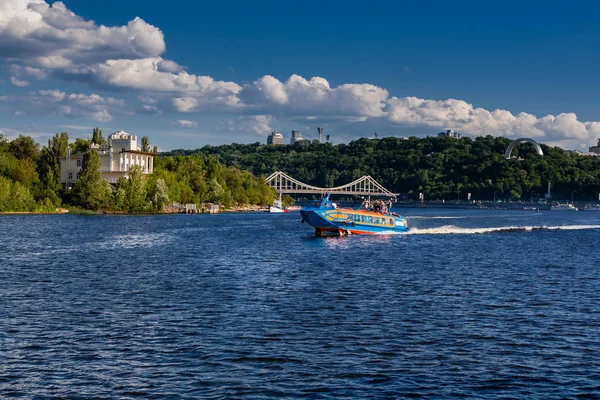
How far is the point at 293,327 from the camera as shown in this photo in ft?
88.1

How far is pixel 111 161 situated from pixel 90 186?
15175 mm

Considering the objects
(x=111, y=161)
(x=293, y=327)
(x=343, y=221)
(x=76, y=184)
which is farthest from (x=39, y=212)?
(x=293, y=327)

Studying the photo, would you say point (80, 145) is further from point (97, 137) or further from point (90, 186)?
point (90, 186)

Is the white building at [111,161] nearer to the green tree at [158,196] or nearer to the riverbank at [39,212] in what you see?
the green tree at [158,196]

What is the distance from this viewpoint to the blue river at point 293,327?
1967 cm

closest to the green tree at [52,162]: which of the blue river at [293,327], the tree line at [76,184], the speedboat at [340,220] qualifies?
the tree line at [76,184]

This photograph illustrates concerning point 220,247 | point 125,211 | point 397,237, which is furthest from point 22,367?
point 125,211

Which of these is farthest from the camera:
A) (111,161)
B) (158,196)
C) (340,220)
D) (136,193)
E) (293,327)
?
(111,161)

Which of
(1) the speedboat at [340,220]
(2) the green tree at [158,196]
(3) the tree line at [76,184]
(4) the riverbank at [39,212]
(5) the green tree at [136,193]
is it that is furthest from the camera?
(2) the green tree at [158,196]

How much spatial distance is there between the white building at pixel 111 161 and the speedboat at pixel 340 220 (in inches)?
2773

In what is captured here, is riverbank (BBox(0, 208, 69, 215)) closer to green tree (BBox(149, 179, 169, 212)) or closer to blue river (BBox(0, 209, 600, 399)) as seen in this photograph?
green tree (BBox(149, 179, 169, 212))

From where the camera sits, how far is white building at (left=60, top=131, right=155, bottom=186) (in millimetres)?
137250

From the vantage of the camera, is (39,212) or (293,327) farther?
(39,212)

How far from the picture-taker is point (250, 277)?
42.0 metres
